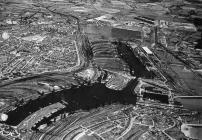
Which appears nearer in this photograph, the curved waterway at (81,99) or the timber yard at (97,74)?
the timber yard at (97,74)

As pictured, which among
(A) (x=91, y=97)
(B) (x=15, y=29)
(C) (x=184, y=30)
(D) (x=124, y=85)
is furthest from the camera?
Answer: (C) (x=184, y=30)

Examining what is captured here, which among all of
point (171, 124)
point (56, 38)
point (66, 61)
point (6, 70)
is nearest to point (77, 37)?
point (56, 38)

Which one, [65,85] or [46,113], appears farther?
[65,85]

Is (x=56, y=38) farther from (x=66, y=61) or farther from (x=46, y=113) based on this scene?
(x=46, y=113)

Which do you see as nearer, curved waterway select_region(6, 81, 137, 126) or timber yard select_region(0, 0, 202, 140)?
timber yard select_region(0, 0, 202, 140)

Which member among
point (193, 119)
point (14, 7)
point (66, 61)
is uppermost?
point (14, 7)

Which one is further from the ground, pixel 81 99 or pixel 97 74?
pixel 97 74

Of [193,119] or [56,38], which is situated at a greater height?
[56,38]

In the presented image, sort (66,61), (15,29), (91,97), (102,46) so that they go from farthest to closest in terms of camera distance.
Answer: (15,29)
(102,46)
(66,61)
(91,97)
